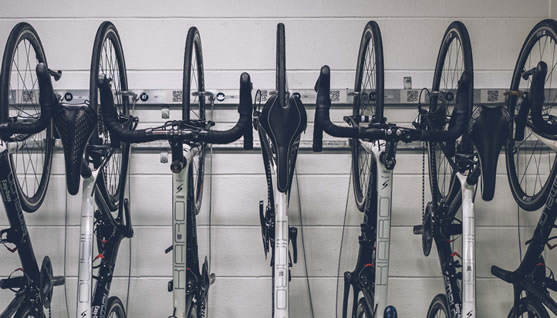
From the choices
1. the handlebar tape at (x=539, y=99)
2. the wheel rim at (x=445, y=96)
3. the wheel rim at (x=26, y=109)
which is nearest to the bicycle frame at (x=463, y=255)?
the wheel rim at (x=445, y=96)

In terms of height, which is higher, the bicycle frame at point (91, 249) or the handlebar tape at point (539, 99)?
the handlebar tape at point (539, 99)

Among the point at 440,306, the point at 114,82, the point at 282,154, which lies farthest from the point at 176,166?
the point at 440,306

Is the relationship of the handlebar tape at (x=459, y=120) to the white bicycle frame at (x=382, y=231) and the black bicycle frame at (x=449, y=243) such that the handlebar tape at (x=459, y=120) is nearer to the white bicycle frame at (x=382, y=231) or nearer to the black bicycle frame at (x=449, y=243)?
the white bicycle frame at (x=382, y=231)

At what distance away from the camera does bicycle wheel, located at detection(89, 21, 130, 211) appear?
2.15 m

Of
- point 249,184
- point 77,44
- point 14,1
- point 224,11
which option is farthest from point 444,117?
point 14,1

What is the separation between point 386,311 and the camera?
1.97 metres

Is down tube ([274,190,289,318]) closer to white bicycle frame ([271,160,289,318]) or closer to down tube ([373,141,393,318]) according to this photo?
white bicycle frame ([271,160,289,318])

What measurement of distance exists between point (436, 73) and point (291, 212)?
100 cm

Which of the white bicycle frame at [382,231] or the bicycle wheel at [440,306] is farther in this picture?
the bicycle wheel at [440,306]

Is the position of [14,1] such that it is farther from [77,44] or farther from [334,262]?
[334,262]

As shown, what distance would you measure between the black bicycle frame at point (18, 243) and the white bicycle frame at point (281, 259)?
0.97 metres

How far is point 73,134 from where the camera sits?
74.2 inches

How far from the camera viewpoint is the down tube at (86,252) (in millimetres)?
1917

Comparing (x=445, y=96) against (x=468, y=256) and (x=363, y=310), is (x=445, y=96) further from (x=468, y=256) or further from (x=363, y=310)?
(x=363, y=310)
